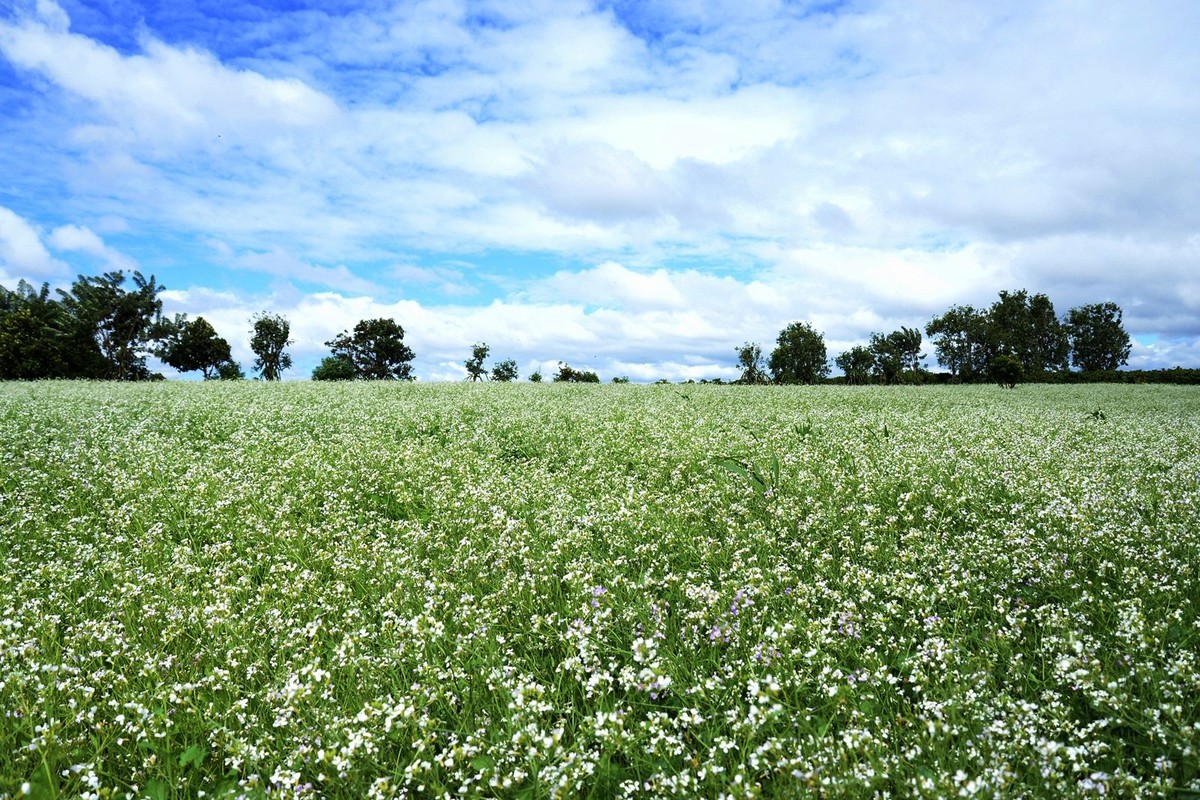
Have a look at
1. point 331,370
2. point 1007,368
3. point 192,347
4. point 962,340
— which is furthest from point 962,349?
point 192,347

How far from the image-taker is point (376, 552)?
750 centimetres

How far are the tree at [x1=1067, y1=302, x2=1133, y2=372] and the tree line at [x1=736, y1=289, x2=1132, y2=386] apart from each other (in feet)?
0.76

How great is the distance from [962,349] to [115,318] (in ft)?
470

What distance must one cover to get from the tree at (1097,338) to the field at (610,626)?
16685cm

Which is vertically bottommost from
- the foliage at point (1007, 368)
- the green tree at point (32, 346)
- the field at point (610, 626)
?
the field at point (610, 626)

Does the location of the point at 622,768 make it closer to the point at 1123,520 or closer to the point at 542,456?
the point at 1123,520

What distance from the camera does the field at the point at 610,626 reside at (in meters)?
3.88

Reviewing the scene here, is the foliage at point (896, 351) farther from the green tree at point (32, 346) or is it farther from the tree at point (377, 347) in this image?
the green tree at point (32, 346)

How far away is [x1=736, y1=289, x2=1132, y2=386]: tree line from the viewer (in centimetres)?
9850

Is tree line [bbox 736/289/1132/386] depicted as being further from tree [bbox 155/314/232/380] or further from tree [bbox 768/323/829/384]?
tree [bbox 155/314/232/380]

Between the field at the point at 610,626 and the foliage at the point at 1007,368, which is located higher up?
the foliage at the point at 1007,368

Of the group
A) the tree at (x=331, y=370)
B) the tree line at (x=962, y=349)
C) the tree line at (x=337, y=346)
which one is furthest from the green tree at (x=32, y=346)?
the tree line at (x=962, y=349)

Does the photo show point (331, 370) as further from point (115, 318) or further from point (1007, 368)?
point (1007, 368)

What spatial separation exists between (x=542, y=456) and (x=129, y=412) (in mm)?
13094
